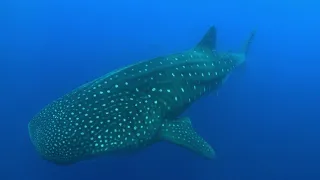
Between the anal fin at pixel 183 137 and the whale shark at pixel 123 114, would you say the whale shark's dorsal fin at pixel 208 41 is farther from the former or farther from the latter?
the anal fin at pixel 183 137

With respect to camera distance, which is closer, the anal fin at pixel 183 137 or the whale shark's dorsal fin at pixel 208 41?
the anal fin at pixel 183 137

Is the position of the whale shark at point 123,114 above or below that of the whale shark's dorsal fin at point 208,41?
below

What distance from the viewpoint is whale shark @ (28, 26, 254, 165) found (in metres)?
3.68

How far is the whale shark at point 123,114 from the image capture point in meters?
3.68

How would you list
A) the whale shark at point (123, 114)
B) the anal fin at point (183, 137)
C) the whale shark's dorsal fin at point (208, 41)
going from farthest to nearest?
the whale shark's dorsal fin at point (208, 41) < the anal fin at point (183, 137) < the whale shark at point (123, 114)

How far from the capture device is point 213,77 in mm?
5926

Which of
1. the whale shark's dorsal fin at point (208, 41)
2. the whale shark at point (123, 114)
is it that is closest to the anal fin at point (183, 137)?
the whale shark at point (123, 114)

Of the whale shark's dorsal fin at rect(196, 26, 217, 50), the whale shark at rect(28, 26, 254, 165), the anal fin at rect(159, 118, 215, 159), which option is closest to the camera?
the whale shark at rect(28, 26, 254, 165)

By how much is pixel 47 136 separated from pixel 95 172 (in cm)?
303

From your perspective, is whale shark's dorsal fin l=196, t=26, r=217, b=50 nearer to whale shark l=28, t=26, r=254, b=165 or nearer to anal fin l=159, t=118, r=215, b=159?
whale shark l=28, t=26, r=254, b=165

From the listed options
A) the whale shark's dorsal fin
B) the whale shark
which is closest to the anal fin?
the whale shark

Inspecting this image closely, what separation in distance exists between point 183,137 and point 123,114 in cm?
114

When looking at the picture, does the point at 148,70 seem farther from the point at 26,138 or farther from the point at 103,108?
the point at 26,138

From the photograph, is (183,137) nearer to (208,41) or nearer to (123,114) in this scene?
(123,114)
